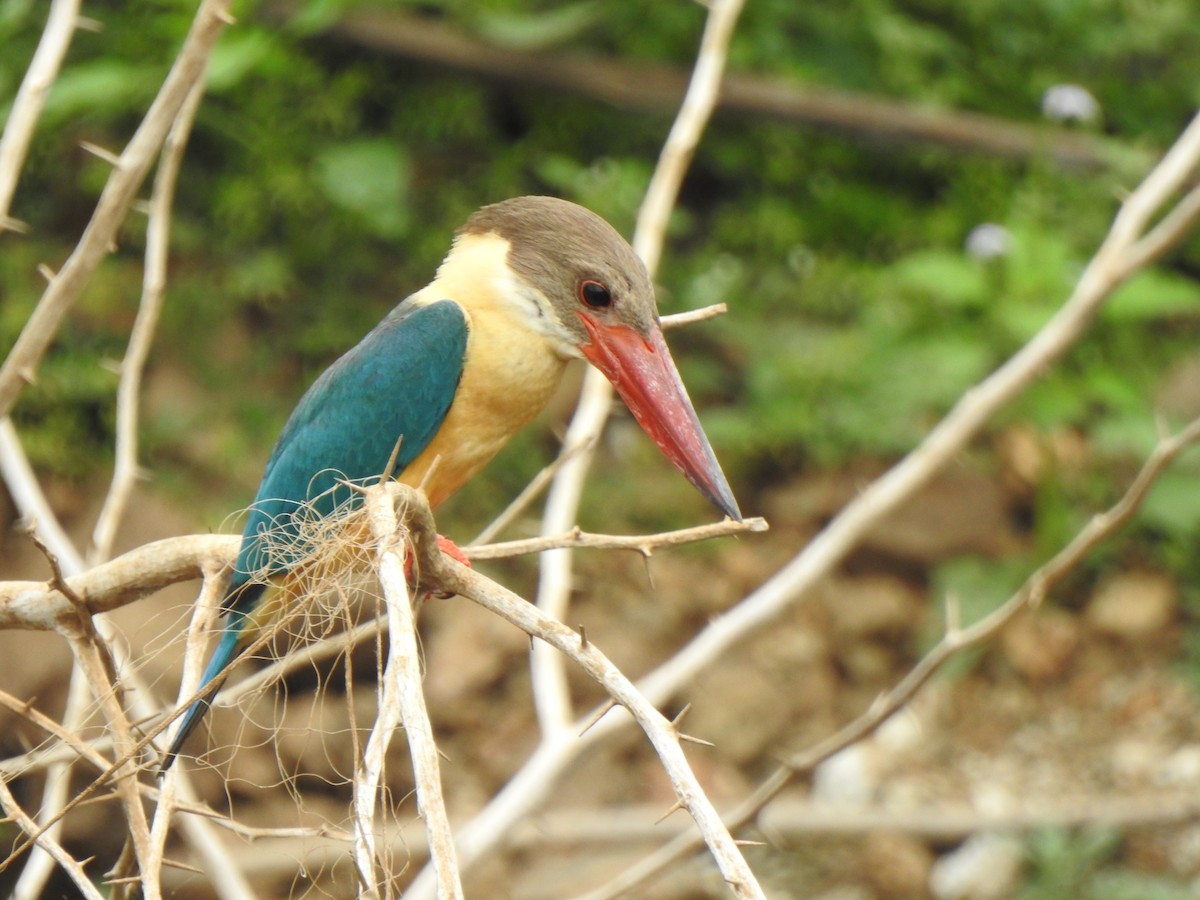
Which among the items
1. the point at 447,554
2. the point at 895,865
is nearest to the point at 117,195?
the point at 447,554

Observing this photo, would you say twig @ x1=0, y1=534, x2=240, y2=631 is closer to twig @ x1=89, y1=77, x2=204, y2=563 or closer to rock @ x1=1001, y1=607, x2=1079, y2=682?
twig @ x1=89, y1=77, x2=204, y2=563

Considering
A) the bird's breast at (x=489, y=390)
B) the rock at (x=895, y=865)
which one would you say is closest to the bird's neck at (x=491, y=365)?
the bird's breast at (x=489, y=390)

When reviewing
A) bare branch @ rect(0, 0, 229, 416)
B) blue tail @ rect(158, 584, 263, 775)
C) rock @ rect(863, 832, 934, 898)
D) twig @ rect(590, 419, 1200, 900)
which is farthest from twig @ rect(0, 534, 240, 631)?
rock @ rect(863, 832, 934, 898)

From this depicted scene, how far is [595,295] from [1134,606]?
324cm

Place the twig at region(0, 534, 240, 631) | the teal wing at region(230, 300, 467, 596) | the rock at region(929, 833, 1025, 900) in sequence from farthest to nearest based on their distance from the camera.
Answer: the rock at region(929, 833, 1025, 900) → the teal wing at region(230, 300, 467, 596) → the twig at region(0, 534, 240, 631)

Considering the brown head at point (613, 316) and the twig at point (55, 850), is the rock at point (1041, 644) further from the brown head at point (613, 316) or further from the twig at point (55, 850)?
the twig at point (55, 850)

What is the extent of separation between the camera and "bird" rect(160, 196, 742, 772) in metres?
1.88

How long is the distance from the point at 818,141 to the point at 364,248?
5.34ft

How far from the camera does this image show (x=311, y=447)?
6.79ft

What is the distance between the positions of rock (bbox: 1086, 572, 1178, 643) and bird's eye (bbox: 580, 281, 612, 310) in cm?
319

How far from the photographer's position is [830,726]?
439 centimetres

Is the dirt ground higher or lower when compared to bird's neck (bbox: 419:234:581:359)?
lower

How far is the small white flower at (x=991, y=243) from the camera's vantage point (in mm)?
4187

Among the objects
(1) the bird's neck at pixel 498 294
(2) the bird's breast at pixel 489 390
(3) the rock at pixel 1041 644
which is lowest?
(3) the rock at pixel 1041 644
